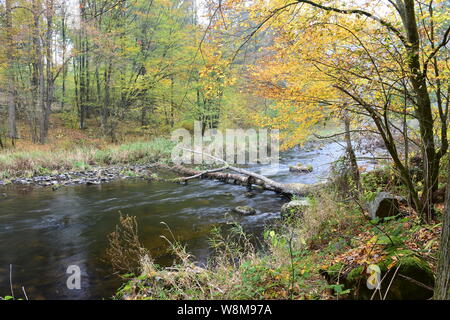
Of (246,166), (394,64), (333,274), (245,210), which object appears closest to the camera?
(333,274)

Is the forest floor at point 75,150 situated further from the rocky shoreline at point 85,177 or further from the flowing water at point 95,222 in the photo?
the flowing water at point 95,222

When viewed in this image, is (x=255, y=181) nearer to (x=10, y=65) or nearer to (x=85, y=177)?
(x=85, y=177)

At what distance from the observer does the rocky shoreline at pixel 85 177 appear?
11.4 meters

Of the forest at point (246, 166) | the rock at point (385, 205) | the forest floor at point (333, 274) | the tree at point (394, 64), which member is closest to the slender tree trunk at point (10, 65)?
the forest at point (246, 166)

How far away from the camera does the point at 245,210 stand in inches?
311

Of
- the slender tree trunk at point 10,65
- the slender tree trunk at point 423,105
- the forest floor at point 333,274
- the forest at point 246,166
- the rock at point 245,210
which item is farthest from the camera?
the slender tree trunk at point 10,65

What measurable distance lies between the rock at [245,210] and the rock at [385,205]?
3.65 metres

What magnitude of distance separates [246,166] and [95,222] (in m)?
9.16

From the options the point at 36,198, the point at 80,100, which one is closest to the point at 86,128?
the point at 80,100

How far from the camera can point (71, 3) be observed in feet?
58.1

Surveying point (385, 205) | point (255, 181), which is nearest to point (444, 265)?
point (385, 205)

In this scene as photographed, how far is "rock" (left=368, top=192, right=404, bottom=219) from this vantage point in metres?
4.44

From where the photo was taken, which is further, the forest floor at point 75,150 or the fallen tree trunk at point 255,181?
the forest floor at point 75,150

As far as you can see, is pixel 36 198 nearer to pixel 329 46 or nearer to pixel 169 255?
pixel 169 255
